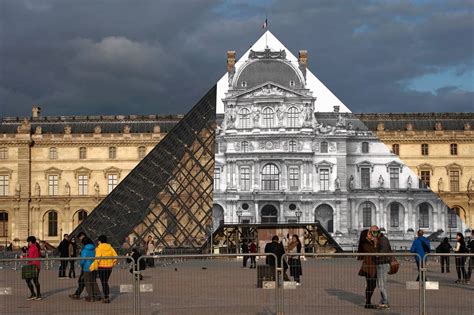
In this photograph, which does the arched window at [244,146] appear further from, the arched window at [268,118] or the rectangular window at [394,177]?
the rectangular window at [394,177]

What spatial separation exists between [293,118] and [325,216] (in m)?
3.05

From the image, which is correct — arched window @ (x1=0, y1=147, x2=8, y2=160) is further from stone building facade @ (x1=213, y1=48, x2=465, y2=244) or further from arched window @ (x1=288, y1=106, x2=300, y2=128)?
arched window @ (x1=288, y1=106, x2=300, y2=128)

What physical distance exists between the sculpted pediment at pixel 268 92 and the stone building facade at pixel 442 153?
40.3 meters

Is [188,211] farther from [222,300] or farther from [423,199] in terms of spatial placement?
[222,300]

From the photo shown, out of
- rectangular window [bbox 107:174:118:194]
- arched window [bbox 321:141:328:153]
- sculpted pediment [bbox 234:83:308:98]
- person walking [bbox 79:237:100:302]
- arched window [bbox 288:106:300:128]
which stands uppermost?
sculpted pediment [bbox 234:83:308:98]

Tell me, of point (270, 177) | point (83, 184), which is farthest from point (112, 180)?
point (270, 177)

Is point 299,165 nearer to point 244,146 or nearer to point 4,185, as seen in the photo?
point 244,146

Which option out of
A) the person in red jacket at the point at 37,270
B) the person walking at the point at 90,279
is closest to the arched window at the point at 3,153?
the person in red jacket at the point at 37,270

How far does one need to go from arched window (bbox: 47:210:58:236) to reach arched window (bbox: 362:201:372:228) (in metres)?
44.9

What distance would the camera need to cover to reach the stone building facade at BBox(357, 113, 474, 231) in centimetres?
6581

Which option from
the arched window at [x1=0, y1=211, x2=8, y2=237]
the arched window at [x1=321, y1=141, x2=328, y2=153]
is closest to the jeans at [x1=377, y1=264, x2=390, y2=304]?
the arched window at [x1=321, y1=141, x2=328, y2=153]

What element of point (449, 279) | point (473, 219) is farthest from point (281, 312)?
point (473, 219)

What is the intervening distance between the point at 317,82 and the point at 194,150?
4.12m

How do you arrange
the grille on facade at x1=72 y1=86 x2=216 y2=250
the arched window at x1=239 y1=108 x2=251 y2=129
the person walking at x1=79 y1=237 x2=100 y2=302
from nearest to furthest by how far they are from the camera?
the person walking at x1=79 y1=237 x2=100 y2=302
the grille on facade at x1=72 y1=86 x2=216 y2=250
the arched window at x1=239 y1=108 x2=251 y2=129
